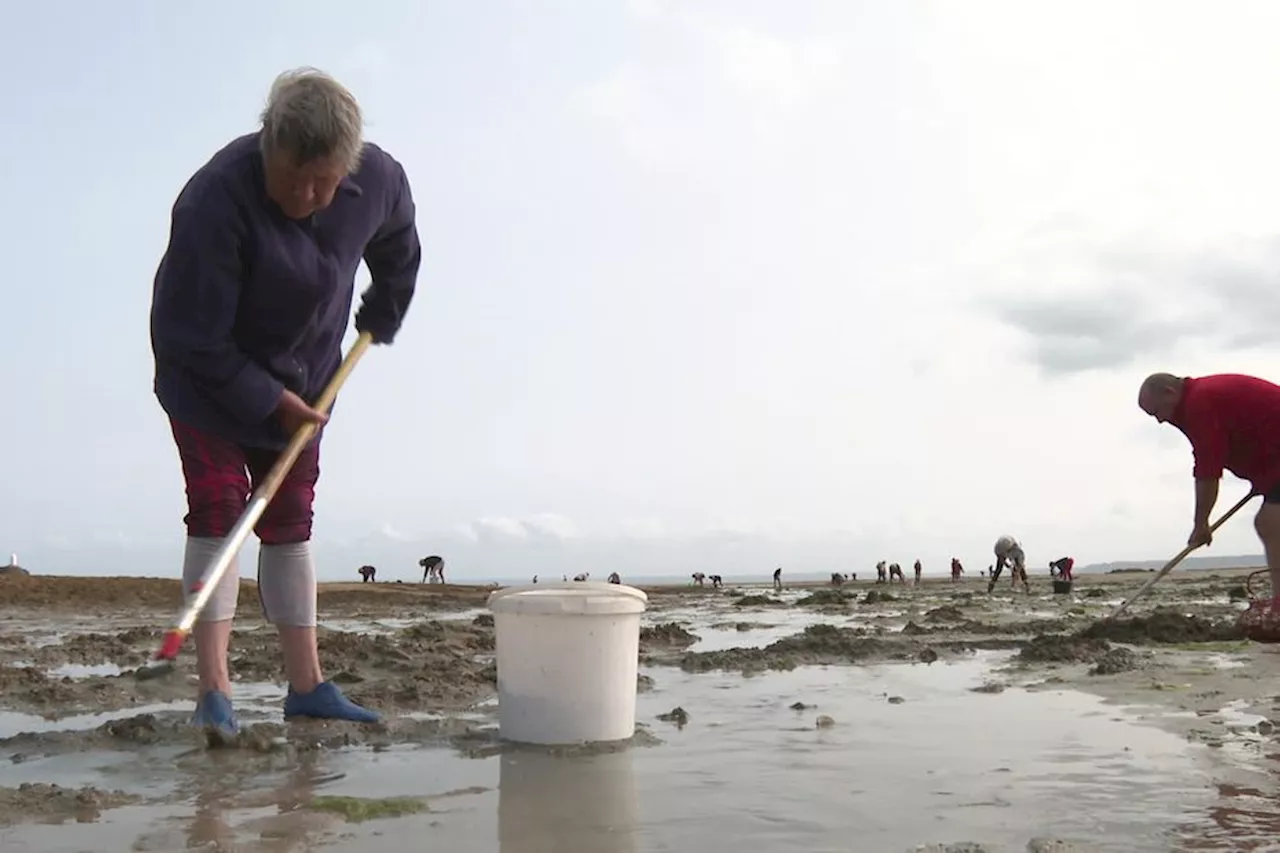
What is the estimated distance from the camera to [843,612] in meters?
11.4

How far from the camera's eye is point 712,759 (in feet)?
9.96

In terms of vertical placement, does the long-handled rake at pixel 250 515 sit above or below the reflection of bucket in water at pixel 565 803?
above

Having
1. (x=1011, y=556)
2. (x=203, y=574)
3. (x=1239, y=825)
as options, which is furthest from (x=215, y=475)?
(x=1011, y=556)

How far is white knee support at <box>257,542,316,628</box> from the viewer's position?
3795 millimetres

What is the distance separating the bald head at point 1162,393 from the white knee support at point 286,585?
15.9 feet

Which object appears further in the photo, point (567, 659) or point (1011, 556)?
point (1011, 556)

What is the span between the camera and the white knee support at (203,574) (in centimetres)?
340

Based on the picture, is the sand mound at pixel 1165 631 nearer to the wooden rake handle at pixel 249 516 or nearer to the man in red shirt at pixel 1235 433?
the man in red shirt at pixel 1235 433

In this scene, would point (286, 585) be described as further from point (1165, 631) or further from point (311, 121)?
point (1165, 631)

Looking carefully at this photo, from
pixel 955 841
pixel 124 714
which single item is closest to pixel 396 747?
pixel 124 714

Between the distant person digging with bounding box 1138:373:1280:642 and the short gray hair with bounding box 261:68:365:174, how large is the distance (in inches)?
196

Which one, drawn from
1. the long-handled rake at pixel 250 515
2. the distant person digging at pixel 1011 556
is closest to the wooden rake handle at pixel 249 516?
the long-handled rake at pixel 250 515

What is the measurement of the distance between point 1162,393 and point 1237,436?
46 centimetres

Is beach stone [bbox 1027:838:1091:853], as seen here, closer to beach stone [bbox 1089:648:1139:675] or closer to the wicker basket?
beach stone [bbox 1089:648:1139:675]
